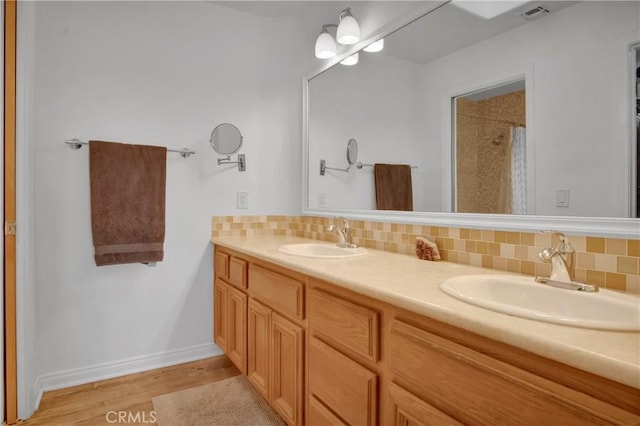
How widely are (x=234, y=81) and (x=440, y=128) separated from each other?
5.07 ft

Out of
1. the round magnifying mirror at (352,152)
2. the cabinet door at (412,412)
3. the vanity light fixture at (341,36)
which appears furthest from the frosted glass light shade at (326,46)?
the cabinet door at (412,412)

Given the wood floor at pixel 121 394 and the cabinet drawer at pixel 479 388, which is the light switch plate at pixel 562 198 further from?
the wood floor at pixel 121 394

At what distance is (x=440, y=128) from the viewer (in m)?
1.57

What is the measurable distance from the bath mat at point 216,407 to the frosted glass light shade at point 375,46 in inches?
77.3

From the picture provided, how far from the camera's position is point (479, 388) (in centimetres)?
73

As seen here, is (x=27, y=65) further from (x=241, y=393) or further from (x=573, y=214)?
(x=573, y=214)

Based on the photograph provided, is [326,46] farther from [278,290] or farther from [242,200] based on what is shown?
[278,290]

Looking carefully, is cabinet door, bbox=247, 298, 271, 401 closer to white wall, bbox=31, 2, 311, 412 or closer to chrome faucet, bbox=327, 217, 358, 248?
chrome faucet, bbox=327, 217, 358, 248

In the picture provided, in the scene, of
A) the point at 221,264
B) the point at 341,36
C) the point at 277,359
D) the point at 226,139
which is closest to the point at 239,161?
the point at 226,139

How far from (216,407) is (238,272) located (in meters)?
0.69

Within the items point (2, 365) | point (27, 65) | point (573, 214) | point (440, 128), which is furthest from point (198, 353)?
point (573, 214)

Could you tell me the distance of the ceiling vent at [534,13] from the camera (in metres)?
1.19

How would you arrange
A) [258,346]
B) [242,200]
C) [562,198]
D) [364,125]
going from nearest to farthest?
[562,198] → [258,346] → [364,125] → [242,200]

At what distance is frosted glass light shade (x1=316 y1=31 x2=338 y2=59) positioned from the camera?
2.22m
